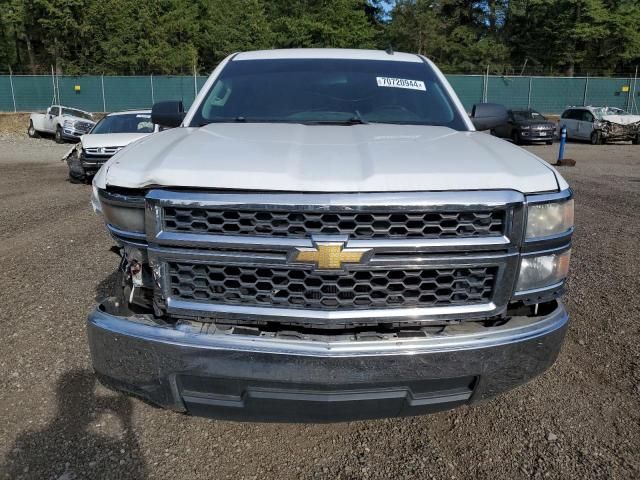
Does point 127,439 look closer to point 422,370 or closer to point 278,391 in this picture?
point 278,391

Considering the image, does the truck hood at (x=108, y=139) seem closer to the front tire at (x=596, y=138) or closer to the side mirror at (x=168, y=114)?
the side mirror at (x=168, y=114)

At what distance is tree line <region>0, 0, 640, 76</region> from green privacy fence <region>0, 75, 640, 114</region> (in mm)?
5771

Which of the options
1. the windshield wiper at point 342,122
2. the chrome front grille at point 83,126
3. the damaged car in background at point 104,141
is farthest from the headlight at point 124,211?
the chrome front grille at point 83,126

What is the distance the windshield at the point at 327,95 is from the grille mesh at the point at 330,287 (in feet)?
4.74

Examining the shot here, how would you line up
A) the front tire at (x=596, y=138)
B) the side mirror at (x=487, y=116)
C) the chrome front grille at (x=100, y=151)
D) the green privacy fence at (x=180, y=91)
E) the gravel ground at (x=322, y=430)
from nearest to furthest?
the gravel ground at (x=322, y=430)
the side mirror at (x=487, y=116)
the chrome front grille at (x=100, y=151)
the front tire at (x=596, y=138)
the green privacy fence at (x=180, y=91)

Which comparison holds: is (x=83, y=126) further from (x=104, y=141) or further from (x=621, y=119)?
(x=621, y=119)

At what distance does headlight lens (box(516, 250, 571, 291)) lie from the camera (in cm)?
222

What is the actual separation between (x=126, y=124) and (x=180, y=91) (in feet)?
73.0

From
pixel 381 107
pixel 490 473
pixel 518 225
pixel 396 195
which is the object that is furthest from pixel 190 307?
pixel 381 107

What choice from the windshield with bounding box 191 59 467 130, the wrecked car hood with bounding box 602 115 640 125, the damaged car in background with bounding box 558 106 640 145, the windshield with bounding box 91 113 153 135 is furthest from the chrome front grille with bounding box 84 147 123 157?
the wrecked car hood with bounding box 602 115 640 125

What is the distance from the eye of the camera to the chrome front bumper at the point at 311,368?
6.77 ft

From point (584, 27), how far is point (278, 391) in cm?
5232

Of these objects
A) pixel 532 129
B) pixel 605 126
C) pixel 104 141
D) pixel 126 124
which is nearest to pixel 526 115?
pixel 532 129

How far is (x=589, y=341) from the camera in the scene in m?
3.79
